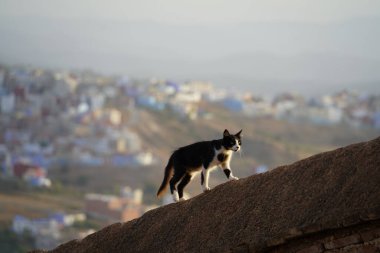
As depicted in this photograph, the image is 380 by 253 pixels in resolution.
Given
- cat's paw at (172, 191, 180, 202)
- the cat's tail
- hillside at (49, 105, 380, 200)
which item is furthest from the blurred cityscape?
cat's paw at (172, 191, 180, 202)

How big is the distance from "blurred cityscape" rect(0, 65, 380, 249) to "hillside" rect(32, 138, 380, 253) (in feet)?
180

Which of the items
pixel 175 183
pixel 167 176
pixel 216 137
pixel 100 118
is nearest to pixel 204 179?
pixel 175 183

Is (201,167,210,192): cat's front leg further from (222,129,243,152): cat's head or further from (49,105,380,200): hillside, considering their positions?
(49,105,380,200): hillside

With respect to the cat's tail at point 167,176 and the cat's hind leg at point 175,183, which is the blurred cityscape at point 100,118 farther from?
the cat's hind leg at point 175,183

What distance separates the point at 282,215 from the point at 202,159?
6.04ft

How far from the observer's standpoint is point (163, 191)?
9.84 m

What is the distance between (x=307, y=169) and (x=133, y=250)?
5.41ft

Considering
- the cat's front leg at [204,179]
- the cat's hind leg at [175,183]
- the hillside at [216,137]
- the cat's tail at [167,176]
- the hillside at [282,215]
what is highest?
the hillside at [216,137]

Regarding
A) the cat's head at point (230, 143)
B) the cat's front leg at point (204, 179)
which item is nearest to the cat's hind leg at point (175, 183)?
the cat's front leg at point (204, 179)

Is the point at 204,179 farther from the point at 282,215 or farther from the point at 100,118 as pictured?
the point at 100,118

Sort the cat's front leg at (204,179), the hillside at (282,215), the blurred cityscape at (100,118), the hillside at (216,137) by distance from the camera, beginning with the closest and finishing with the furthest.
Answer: the hillside at (282,215) < the cat's front leg at (204,179) < the blurred cityscape at (100,118) < the hillside at (216,137)

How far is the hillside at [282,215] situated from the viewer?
23.1ft

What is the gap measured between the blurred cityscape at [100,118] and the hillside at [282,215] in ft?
180

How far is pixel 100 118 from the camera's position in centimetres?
10600
